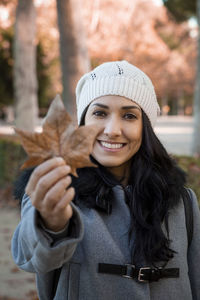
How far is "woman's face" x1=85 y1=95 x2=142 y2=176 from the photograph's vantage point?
65.2 inches

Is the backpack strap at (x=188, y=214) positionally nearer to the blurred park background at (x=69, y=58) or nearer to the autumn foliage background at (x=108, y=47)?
the blurred park background at (x=69, y=58)

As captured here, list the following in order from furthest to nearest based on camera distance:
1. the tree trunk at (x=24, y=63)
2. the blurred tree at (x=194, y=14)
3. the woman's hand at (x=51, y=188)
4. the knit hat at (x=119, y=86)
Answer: the tree trunk at (x=24, y=63), the blurred tree at (x=194, y=14), the knit hat at (x=119, y=86), the woman's hand at (x=51, y=188)

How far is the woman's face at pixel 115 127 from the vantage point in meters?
1.66

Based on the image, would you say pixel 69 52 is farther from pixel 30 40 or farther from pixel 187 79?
pixel 187 79

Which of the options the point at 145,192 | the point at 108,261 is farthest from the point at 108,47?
the point at 108,261

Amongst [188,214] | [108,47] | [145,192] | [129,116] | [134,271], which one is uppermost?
[129,116]

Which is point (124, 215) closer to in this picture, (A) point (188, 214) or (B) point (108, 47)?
(A) point (188, 214)

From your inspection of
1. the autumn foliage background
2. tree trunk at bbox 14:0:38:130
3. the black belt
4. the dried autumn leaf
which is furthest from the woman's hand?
tree trunk at bbox 14:0:38:130

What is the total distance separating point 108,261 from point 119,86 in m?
0.79

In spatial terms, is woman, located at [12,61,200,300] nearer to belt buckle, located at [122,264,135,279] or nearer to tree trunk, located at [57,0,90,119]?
belt buckle, located at [122,264,135,279]

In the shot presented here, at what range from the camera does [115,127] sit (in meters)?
1.63

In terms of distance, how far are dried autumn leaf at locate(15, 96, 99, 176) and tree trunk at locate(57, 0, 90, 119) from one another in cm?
506

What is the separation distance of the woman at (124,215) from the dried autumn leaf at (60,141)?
0.38m

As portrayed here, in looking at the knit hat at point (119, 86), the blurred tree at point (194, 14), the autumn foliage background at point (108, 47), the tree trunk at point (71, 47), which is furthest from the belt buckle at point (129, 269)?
the blurred tree at point (194, 14)
